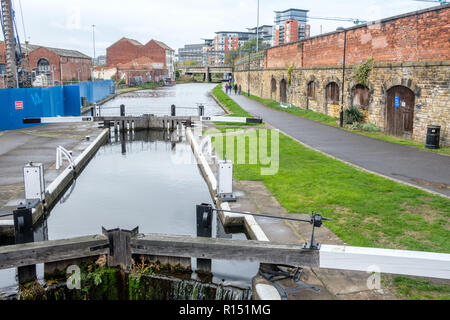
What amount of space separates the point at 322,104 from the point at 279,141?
9.90 meters

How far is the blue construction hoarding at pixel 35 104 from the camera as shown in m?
20.4

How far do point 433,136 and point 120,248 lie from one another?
1162cm

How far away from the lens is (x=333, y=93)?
2475 cm

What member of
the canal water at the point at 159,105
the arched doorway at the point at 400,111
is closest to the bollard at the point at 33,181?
the arched doorway at the point at 400,111

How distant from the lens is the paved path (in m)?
11.2

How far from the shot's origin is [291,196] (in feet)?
32.5

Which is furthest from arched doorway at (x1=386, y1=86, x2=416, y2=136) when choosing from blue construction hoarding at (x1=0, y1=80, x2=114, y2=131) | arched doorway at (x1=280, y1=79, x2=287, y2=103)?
arched doorway at (x1=280, y1=79, x2=287, y2=103)

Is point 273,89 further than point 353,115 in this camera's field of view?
Yes

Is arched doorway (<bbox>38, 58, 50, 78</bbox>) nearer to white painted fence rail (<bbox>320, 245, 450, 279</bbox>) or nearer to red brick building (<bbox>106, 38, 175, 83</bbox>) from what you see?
red brick building (<bbox>106, 38, 175, 83</bbox>)

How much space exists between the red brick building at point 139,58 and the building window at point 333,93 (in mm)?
67328

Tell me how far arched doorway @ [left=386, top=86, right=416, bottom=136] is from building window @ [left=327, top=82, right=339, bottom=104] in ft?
18.2

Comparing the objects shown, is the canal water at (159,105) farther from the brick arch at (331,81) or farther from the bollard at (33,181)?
the bollard at (33,181)

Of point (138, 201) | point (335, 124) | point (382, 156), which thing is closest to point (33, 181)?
point (138, 201)

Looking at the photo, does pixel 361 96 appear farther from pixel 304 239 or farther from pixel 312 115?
pixel 304 239
